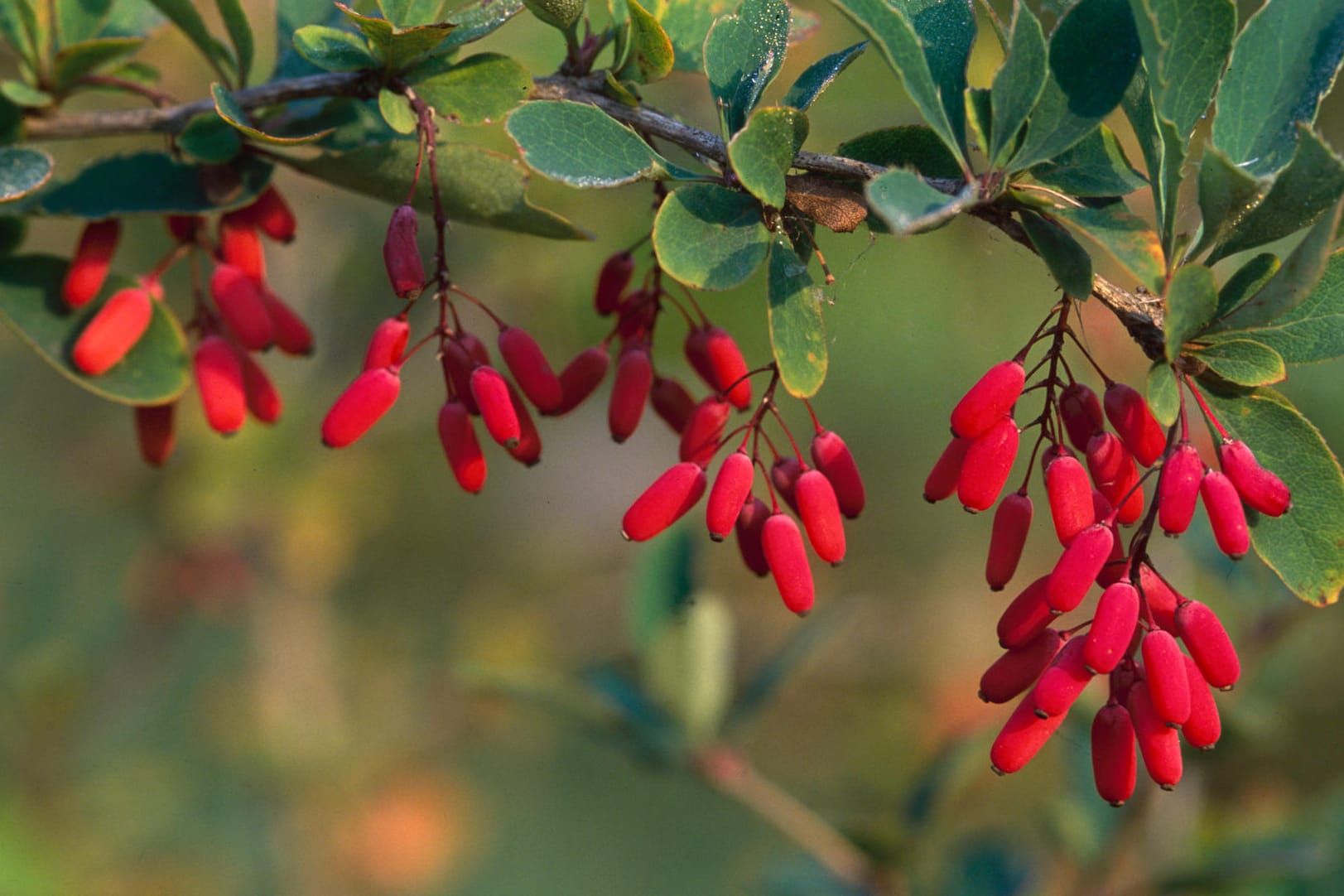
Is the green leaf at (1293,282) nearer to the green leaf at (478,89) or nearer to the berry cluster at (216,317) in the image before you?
the green leaf at (478,89)

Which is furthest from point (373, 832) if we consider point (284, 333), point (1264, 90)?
point (1264, 90)

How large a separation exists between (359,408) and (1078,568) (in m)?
0.45

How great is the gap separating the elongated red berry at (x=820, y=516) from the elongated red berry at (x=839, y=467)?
26 mm

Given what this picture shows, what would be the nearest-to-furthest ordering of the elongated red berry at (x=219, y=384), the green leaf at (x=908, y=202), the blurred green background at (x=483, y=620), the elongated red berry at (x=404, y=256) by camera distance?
the green leaf at (x=908, y=202)
the elongated red berry at (x=404, y=256)
the elongated red berry at (x=219, y=384)
the blurred green background at (x=483, y=620)

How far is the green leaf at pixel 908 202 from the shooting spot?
1.68 ft

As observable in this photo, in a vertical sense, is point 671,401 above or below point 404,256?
below

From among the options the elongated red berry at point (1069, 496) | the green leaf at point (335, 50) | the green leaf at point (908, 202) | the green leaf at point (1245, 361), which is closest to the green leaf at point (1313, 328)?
the green leaf at point (1245, 361)

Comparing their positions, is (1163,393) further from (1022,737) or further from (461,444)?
(461,444)

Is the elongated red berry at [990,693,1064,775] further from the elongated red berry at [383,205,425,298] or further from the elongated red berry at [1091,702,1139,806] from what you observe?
the elongated red berry at [383,205,425,298]

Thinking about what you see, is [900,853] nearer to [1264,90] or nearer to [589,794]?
[1264,90]

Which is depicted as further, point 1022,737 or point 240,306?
point 240,306

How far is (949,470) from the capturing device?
0.71m

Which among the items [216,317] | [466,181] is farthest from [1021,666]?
[216,317]

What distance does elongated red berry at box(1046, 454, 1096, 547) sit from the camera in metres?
0.66
